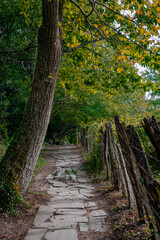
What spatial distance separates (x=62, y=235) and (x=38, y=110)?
235 cm

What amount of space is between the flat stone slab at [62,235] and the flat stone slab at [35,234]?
0.30ft

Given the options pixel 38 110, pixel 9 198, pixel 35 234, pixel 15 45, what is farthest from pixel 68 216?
pixel 15 45

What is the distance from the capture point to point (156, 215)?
1882 mm

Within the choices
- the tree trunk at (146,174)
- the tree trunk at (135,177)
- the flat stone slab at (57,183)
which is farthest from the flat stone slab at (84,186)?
the tree trunk at (146,174)

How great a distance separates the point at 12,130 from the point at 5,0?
21.3 feet

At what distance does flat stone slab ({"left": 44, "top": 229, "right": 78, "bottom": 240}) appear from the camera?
257 cm

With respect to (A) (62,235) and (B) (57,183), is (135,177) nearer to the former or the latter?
(A) (62,235)

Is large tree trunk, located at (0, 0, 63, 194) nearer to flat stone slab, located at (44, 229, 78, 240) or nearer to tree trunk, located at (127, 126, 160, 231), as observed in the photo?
flat stone slab, located at (44, 229, 78, 240)

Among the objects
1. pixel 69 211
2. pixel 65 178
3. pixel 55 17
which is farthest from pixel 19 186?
pixel 55 17

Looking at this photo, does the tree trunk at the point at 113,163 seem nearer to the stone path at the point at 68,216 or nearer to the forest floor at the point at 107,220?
the forest floor at the point at 107,220

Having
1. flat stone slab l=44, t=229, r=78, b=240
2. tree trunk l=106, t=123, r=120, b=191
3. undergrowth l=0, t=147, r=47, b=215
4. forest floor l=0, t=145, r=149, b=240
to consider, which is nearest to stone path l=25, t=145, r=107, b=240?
flat stone slab l=44, t=229, r=78, b=240

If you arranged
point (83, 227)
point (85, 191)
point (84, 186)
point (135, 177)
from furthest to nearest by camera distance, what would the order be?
point (84, 186)
point (85, 191)
point (83, 227)
point (135, 177)

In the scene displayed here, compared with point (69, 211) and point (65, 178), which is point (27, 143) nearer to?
point (69, 211)

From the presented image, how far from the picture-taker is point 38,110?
3.65 metres
